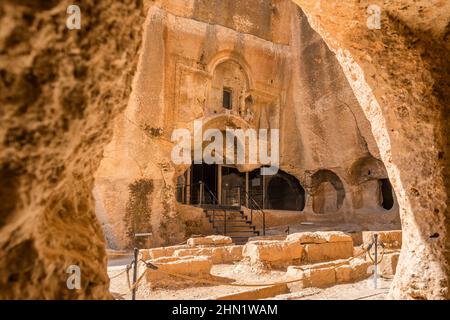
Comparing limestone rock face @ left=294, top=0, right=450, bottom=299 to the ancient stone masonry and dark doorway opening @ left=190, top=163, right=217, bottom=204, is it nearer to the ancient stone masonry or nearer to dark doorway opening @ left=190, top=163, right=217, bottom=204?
the ancient stone masonry

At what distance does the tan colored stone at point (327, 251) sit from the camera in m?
7.38

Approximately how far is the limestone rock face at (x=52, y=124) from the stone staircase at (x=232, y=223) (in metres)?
10.0

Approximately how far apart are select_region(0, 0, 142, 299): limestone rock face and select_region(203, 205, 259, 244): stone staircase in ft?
32.9

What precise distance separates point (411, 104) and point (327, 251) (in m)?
5.14

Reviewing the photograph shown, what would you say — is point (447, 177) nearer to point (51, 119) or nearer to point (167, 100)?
point (51, 119)

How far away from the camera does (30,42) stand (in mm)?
1197

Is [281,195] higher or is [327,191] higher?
[327,191]

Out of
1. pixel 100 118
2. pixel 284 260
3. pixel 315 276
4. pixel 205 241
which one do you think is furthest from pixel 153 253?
pixel 100 118

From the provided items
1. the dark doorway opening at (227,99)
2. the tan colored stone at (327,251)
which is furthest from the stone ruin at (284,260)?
the dark doorway opening at (227,99)

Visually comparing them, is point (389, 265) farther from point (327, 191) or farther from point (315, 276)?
point (327, 191)

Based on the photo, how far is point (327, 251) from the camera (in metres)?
7.63

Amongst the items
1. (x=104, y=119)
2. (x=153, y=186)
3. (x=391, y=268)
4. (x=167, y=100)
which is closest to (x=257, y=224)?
(x=153, y=186)

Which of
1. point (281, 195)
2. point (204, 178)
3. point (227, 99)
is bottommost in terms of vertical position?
point (281, 195)

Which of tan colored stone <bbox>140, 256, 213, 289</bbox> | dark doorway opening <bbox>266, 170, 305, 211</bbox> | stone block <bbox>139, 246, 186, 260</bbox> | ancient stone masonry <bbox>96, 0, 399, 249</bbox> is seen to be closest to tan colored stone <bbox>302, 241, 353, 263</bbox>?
tan colored stone <bbox>140, 256, 213, 289</bbox>
